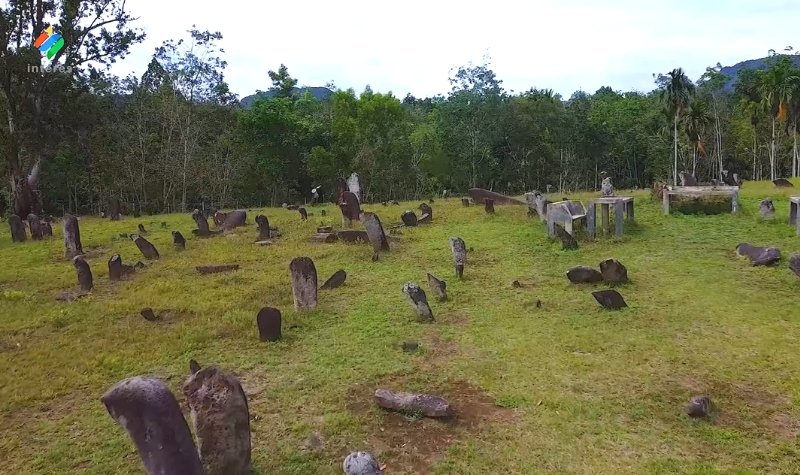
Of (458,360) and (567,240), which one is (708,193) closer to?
(567,240)

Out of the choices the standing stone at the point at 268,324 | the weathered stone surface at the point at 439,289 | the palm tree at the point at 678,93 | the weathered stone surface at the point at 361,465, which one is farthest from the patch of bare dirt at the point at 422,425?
the palm tree at the point at 678,93

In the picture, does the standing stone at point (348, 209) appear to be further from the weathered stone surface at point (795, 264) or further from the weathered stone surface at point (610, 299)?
the weathered stone surface at point (795, 264)

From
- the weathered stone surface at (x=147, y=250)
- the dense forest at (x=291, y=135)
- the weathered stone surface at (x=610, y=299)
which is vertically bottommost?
the weathered stone surface at (x=610, y=299)

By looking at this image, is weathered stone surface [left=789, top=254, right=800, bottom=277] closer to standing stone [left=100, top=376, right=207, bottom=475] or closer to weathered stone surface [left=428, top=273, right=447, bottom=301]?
weathered stone surface [left=428, top=273, right=447, bottom=301]

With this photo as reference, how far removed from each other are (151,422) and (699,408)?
4.90 metres

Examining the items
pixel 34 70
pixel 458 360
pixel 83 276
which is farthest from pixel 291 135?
pixel 458 360

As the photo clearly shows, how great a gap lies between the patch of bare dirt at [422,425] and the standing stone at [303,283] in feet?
11.0

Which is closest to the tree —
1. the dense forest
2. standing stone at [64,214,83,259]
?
the dense forest

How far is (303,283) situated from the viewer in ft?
32.2

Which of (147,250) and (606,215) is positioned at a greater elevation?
(606,215)

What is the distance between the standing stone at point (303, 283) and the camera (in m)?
9.70

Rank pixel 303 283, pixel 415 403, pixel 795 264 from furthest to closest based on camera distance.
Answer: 1. pixel 795 264
2. pixel 303 283
3. pixel 415 403

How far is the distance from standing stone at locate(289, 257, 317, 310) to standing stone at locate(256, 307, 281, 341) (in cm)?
141

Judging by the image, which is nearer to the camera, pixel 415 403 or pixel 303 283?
pixel 415 403
